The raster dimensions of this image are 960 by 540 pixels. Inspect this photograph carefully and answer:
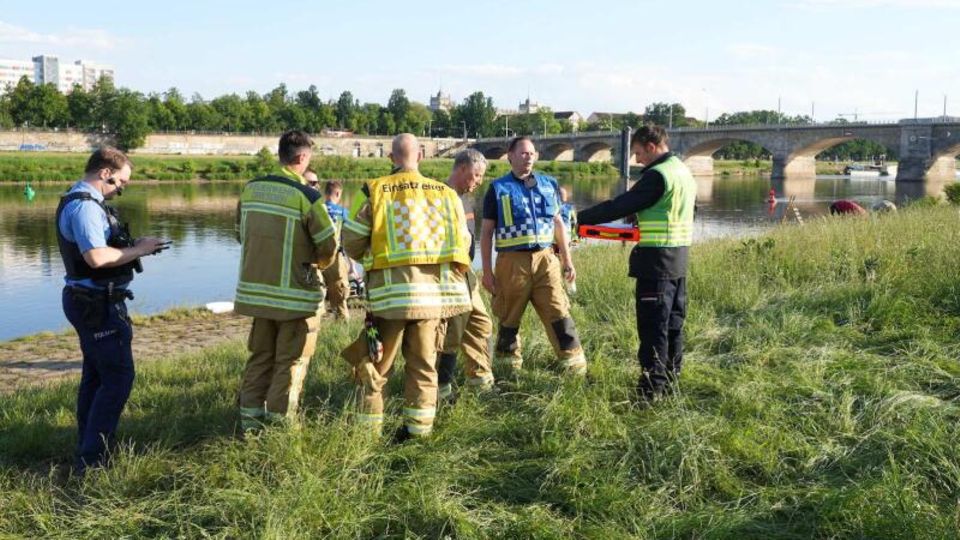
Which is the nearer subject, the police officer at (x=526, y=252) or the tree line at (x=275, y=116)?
the police officer at (x=526, y=252)

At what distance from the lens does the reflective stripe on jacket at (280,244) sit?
14.0 ft

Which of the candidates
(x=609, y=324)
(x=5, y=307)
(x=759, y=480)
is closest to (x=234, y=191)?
(x=5, y=307)

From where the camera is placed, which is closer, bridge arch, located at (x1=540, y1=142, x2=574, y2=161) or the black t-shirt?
the black t-shirt

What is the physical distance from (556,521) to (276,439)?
4.88 ft

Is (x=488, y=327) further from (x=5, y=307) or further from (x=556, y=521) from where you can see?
(x=5, y=307)

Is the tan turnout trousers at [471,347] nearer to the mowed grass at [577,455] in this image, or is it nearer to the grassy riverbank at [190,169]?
the mowed grass at [577,455]

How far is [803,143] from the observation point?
68.1 metres

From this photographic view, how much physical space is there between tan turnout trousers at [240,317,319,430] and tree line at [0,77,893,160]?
58.4 metres

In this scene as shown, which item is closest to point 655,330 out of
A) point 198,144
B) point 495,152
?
point 198,144

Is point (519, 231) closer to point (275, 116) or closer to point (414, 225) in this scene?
point (414, 225)

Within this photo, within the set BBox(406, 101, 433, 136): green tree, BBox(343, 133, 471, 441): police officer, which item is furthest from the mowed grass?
BBox(406, 101, 433, 136): green tree

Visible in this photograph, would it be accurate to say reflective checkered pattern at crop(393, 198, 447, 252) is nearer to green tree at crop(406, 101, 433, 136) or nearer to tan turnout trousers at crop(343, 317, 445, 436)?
tan turnout trousers at crop(343, 317, 445, 436)

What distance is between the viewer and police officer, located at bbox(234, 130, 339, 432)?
4.27 meters

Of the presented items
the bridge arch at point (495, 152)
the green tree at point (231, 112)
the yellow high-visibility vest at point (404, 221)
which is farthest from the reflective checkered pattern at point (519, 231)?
the green tree at point (231, 112)
